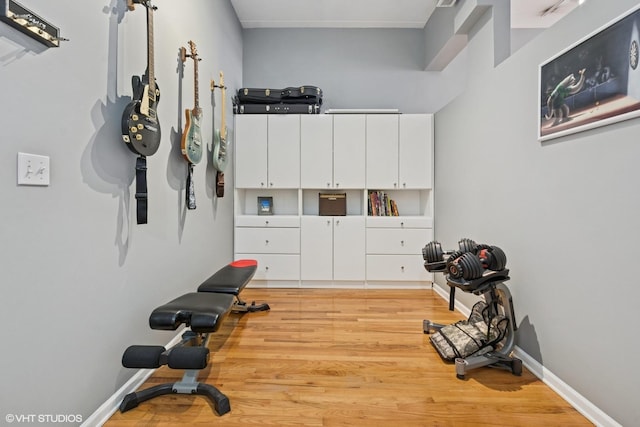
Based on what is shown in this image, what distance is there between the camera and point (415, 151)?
141 inches

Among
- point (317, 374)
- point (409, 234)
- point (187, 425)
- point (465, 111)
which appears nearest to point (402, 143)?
point (465, 111)

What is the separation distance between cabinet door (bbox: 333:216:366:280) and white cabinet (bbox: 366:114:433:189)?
53cm

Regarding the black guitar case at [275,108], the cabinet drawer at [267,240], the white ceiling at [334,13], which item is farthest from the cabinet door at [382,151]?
the white ceiling at [334,13]

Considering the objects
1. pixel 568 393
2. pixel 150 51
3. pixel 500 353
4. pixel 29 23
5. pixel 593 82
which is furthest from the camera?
pixel 500 353

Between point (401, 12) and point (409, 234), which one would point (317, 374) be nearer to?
point (409, 234)

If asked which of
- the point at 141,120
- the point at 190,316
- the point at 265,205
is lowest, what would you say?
the point at 190,316

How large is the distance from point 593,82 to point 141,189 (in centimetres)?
247

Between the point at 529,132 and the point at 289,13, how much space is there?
314 centimetres

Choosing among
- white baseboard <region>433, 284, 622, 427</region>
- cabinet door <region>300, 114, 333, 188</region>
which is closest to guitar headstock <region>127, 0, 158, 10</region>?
cabinet door <region>300, 114, 333, 188</region>

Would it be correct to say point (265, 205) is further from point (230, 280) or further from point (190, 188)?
point (230, 280)

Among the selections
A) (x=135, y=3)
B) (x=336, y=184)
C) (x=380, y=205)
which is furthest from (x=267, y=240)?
(x=135, y=3)

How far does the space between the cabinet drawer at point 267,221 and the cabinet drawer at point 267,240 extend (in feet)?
0.16

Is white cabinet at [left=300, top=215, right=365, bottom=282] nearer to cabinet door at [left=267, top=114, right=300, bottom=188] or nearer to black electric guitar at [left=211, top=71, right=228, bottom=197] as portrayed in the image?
cabinet door at [left=267, top=114, right=300, bottom=188]

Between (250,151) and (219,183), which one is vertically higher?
(250,151)
